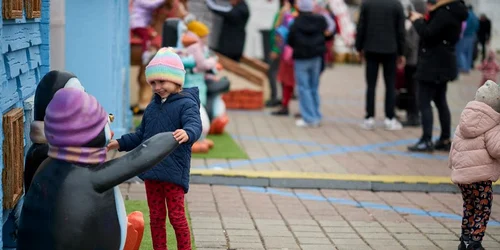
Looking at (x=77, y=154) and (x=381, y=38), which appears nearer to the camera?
(x=77, y=154)

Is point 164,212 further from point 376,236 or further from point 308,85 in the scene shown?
point 308,85

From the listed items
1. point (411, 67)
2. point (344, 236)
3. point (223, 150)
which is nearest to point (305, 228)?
point (344, 236)

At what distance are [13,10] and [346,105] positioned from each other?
37.7ft

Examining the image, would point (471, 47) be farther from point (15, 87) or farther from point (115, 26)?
point (15, 87)

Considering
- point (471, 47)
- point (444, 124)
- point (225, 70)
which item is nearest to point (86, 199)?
point (444, 124)

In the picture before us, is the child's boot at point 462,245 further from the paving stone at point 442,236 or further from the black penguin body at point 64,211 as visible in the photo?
the black penguin body at point 64,211

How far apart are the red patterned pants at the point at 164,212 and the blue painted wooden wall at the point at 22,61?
2.98 feet

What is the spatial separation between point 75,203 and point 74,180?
0.11 metres

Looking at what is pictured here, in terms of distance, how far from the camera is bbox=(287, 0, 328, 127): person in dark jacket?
12688mm

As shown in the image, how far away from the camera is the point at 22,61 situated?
566 centimetres

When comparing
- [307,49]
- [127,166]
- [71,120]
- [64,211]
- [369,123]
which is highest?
[71,120]

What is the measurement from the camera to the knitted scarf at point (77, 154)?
4.57 meters

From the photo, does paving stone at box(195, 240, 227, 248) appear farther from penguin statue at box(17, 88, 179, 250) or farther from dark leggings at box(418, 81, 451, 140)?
dark leggings at box(418, 81, 451, 140)

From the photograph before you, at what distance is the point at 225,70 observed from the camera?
1498 cm
